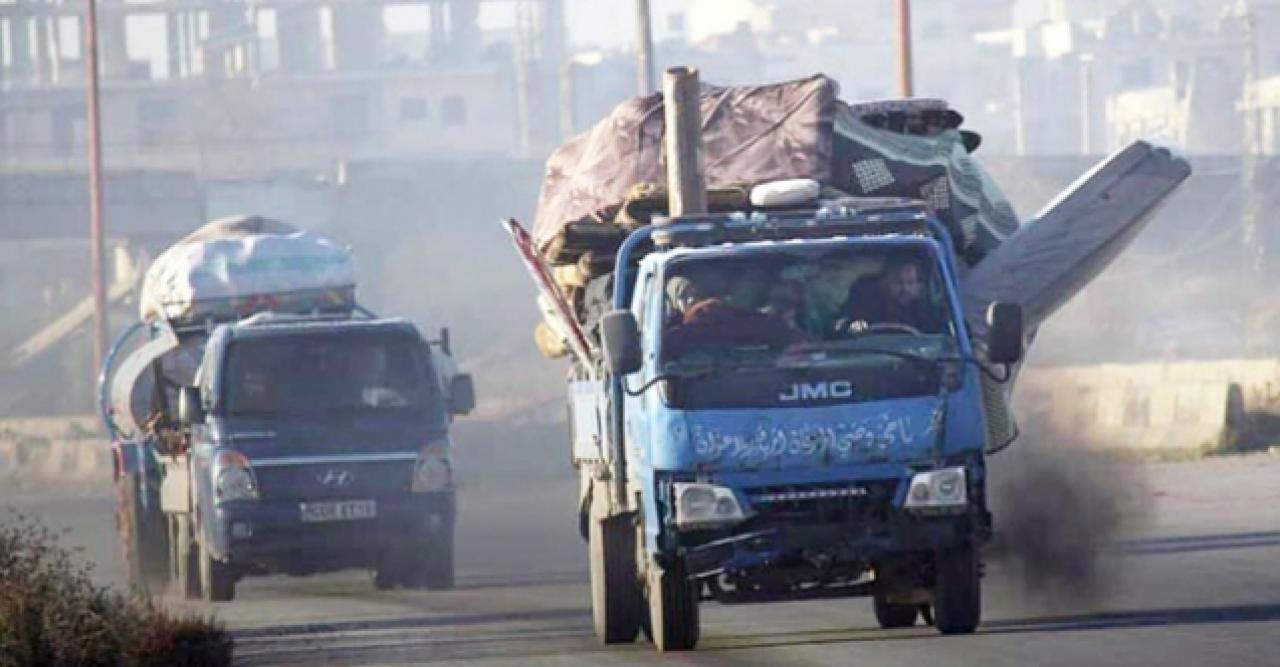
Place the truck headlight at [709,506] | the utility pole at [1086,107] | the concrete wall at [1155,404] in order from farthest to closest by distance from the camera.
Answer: the utility pole at [1086,107] → the concrete wall at [1155,404] → the truck headlight at [709,506]

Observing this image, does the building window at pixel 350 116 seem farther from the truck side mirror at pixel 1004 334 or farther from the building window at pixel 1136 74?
the truck side mirror at pixel 1004 334

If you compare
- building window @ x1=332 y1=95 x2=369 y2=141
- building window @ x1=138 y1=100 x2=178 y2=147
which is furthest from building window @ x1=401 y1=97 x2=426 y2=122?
building window @ x1=138 y1=100 x2=178 y2=147

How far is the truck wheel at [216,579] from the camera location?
68.7 ft

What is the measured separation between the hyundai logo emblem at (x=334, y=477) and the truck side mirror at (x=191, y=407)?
1.09 m

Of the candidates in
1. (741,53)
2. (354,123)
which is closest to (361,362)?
(354,123)

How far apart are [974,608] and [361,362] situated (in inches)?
357

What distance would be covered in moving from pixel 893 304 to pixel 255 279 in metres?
12.7

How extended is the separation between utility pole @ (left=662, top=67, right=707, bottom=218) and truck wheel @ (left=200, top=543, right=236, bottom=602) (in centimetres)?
739

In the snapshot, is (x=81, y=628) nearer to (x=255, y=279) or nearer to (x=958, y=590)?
(x=958, y=590)

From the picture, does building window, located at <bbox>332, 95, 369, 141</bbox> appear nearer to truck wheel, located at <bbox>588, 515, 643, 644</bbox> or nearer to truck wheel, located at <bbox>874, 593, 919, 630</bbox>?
truck wheel, located at <bbox>874, 593, 919, 630</bbox>

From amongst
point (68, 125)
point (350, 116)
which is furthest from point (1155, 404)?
point (350, 116)

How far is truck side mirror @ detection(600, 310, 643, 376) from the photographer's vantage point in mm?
12781

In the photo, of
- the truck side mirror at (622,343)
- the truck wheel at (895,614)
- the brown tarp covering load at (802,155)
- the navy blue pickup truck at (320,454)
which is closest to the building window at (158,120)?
the navy blue pickup truck at (320,454)

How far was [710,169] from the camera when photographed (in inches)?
640
